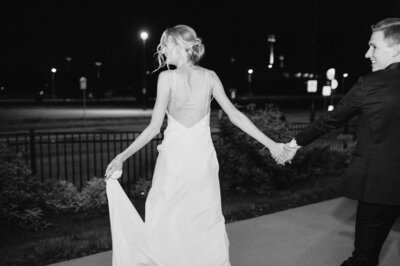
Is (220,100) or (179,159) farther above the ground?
(220,100)

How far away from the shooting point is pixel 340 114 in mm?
2826

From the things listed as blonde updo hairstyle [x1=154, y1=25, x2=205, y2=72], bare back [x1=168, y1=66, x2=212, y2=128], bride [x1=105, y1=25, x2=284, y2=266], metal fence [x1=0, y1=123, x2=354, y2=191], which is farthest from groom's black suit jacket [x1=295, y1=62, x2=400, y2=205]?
metal fence [x1=0, y1=123, x2=354, y2=191]

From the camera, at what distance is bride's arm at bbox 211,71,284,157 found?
3.19 m

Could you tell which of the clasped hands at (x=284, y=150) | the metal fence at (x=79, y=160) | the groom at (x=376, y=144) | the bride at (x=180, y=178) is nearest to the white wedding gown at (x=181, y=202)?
the bride at (x=180, y=178)

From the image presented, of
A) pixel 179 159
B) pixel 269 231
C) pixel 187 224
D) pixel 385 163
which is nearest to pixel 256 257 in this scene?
pixel 269 231

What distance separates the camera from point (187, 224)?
126 inches

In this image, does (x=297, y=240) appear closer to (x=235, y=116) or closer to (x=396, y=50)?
(x=235, y=116)

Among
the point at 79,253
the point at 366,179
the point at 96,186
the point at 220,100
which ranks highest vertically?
the point at 220,100

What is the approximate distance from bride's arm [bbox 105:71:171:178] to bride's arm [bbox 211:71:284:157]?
365mm

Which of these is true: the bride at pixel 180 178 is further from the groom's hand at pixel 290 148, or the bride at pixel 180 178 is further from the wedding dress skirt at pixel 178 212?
the groom's hand at pixel 290 148

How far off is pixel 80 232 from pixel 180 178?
231 cm

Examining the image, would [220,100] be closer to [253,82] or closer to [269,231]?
[269,231]

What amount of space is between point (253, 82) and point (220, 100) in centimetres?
9721

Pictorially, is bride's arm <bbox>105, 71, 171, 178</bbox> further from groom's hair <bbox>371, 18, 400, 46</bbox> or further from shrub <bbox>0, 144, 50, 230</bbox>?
shrub <bbox>0, 144, 50, 230</bbox>
